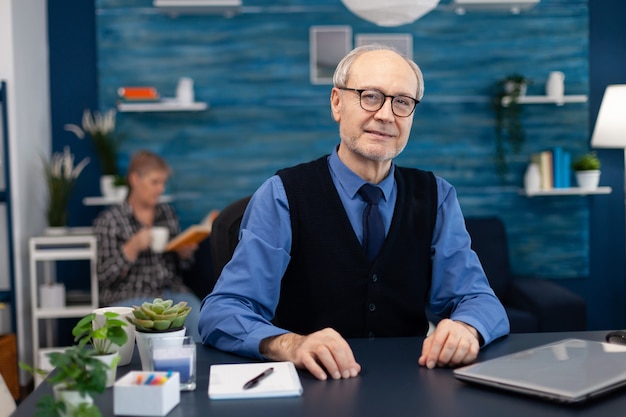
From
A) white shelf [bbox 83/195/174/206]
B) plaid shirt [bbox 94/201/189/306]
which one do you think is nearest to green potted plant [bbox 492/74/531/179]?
white shelf [bbox 83/195/174/206]

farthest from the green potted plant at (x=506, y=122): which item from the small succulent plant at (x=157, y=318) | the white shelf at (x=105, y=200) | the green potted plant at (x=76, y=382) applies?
Result: the green potted plant at (x=76, y=382)

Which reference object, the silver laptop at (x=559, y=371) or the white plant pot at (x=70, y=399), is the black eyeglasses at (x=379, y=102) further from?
the white plant pot at (x=70, y=399)

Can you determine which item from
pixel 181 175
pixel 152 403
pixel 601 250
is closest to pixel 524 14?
pixel 601 250

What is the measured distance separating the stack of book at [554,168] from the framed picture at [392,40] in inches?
40.1

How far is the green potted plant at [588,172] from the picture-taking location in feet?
14.8

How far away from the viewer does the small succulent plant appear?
1.43 m

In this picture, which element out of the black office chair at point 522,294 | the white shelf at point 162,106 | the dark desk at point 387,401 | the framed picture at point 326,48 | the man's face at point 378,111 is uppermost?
the framed picture at point 326,48

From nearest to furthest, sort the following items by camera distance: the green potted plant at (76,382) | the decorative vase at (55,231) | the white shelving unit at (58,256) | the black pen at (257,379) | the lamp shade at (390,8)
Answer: the green potted plant at (76,382) < the black pen at (257,379) < the lamp shade at (390,8) < the white shelving unit at (58,256) < the decorative vase at (55,231)

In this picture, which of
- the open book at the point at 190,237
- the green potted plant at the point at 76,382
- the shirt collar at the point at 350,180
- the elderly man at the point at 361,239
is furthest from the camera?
the open book at the point at 190,237

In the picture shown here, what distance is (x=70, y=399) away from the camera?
1094 millimetres

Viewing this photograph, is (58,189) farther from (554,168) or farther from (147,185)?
(554,168)

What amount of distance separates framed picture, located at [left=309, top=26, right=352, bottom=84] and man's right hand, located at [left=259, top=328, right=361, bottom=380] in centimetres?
331

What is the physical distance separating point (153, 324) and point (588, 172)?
3673 mm

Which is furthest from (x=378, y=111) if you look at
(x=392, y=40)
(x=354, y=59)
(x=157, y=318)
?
(x=392, y=40)
